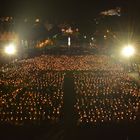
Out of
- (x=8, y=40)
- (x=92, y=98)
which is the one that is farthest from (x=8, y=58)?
(x=92, y=98)

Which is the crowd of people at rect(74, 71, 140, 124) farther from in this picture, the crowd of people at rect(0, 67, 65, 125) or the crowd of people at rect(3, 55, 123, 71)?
the crowd of people at rect(3, 55, 123, 71)

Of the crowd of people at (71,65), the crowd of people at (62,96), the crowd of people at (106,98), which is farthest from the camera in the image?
the crowd of people at (71,65)

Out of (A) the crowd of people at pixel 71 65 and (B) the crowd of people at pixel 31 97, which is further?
(A) the crowd of people at pixel 71 65

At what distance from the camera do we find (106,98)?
63.0 ft

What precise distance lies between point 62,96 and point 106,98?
99.7 inches

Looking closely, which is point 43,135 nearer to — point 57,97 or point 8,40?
point 57,97

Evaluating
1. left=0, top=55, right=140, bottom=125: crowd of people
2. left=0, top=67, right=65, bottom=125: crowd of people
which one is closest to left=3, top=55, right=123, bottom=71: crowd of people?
left=0, top=55, right=140, bottom=125: crowd of people

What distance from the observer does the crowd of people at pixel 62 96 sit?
51.7 ft

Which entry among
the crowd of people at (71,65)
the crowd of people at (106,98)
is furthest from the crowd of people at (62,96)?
the crowd of people at (71,65)

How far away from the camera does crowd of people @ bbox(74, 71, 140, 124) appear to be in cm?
1555

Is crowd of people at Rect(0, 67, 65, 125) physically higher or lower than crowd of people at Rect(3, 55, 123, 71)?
lower

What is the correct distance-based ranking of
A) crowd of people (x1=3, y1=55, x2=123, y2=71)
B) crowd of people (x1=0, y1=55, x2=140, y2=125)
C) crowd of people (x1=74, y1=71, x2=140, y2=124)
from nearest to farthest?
crowd of people (x1=74, y1=71, x2=140, y2=124), crowd of people (x1=0, y1=55, x2=140, y2=125), crowd of people (x1=3, y1=55, x2=123, y2=71)

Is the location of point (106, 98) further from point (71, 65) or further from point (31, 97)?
point (71, 65)

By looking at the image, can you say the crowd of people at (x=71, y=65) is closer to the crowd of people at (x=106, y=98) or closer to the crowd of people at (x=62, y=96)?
the crowd of people at (x=62, y=96)
